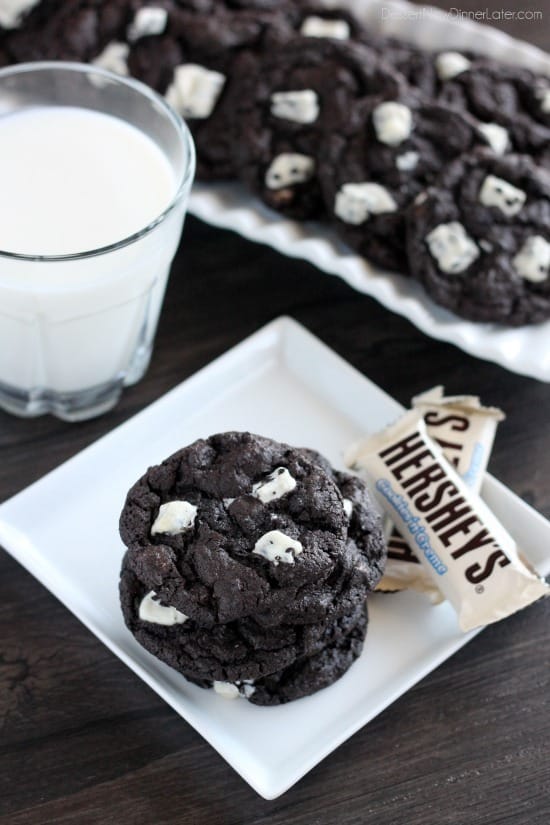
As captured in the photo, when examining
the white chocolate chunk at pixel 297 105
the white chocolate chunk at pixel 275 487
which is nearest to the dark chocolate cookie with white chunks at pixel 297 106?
the white chocolate chunk at pixel 297 105

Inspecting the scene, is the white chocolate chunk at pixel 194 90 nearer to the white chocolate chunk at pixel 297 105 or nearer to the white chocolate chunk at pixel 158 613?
the white chocolate chunk at pixel 297 105

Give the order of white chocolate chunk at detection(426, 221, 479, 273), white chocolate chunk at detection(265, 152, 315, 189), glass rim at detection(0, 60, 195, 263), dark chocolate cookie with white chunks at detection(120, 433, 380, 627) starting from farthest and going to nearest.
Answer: white chocolate chunk at detection(265, 152, 315, 189)
white chocolate chunk at detection(426, 221, 479, 273)
glass rim at detection(0, 60, 195, 263)
dark chocolate cookie with white chunks at detection(120, 433, 380, 627)

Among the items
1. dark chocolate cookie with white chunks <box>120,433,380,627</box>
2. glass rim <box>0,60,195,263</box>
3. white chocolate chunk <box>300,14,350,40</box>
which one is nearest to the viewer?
dark chocolate cookie with white chunks <box>120,433,380,627</box>

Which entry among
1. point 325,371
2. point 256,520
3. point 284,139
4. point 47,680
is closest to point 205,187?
point 284,139

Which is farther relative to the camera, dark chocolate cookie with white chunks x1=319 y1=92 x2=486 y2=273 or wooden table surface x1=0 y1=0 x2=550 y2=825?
dark chocolate cookie with white chunks x1=319 y1=92 x2=486 y2=273

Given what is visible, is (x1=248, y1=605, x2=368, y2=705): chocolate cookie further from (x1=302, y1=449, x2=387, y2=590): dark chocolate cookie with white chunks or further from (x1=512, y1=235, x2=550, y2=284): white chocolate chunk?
(x1=512, y1=235, x2=550, y2=284): white chocolate chunk

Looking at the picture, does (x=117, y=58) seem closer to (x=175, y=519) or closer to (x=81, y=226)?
(x=81, y=226)

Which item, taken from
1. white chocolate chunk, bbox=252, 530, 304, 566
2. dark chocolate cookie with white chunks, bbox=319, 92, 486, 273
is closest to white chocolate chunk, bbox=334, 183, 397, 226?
dark chocolate cookie with white chunks, bbox=319, 92, 486, 273

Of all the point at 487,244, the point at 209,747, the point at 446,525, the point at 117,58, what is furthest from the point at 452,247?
the point at 209,747
